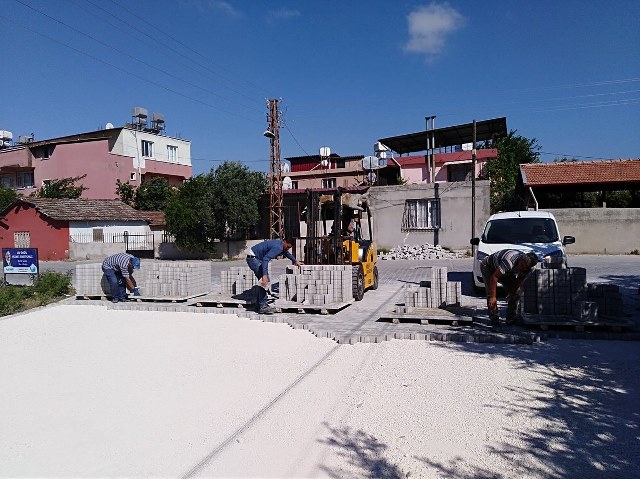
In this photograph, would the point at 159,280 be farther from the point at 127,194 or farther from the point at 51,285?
the point at 127,194

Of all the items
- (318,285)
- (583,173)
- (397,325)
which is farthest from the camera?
(583,173)

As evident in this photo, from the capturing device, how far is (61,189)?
3925cm

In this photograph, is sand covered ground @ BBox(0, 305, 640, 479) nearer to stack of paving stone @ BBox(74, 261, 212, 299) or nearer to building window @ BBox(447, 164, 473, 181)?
stack of paving stone @ BBox(74, 261, 212, 299)

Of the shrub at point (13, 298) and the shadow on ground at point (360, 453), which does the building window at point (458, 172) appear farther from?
the shadow on ground at point (360, 453)

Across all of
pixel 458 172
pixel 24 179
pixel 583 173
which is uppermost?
pixel 24 179

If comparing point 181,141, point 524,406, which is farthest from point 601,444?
point 181,141

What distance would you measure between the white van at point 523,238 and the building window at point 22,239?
97.8 feet

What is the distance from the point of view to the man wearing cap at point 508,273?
24.5 feet

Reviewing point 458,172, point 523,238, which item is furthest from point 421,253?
point 458,172

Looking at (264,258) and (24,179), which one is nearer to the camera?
(264,258)

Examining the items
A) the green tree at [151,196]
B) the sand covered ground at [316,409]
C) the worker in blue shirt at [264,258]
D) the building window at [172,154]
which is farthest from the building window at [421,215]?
the building window at [172,154]

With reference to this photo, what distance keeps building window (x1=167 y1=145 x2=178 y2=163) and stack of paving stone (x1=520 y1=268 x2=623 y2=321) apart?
45977mm

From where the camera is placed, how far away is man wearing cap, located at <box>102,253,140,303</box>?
1149 cm

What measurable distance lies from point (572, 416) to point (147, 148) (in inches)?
1851
